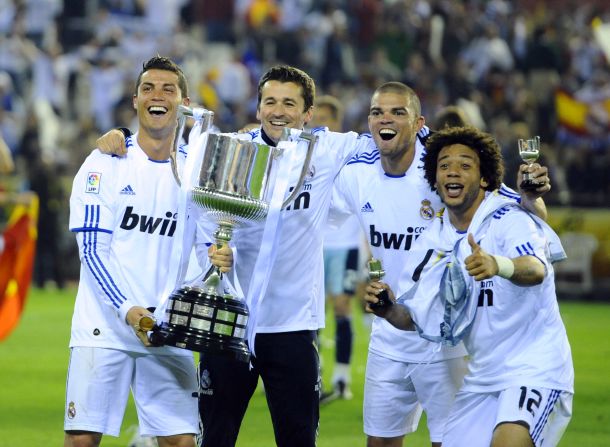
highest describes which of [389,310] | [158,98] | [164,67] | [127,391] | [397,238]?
[164,67]

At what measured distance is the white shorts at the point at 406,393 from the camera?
280 inches

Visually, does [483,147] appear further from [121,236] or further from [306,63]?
[306,63]

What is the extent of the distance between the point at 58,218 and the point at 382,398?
15.5 meters

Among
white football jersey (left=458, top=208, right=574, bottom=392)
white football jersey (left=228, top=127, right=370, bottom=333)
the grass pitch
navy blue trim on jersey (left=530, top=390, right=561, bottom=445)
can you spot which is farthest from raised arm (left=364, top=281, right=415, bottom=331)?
the grass pitch

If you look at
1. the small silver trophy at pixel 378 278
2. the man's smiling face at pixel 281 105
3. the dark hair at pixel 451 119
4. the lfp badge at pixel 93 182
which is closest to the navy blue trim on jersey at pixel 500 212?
the small silver trophy at pixel 378 278

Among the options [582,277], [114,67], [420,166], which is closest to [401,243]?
[420,166]

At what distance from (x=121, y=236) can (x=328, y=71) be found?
1801 centimetres

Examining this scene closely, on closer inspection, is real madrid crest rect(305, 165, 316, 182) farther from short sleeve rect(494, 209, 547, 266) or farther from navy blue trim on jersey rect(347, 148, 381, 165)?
short sleeve rect(494, 209, 547, 266)

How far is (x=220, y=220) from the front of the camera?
6086mm

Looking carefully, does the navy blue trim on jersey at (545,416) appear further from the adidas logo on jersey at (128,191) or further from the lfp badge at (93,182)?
the lfp badge at (93,182)

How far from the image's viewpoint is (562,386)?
6.10 m

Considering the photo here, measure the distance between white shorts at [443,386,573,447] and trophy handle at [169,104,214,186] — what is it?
5.99 ft

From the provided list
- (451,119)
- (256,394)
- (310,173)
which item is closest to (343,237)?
(256,394)

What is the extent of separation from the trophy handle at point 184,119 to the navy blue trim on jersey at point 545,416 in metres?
2.09
